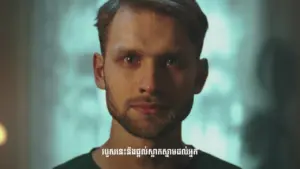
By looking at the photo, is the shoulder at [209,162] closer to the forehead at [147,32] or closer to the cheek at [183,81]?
the cheek at [183,81]

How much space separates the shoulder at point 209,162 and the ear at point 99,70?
0.30m

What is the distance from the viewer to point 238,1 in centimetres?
133

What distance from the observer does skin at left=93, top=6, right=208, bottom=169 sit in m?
1.28

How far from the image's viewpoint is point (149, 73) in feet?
4.19

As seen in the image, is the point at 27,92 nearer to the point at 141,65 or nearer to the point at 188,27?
the point at 141,65

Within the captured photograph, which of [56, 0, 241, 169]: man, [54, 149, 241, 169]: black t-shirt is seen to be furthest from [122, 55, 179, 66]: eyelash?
[54, 149, 241, 169]: black t-shirt

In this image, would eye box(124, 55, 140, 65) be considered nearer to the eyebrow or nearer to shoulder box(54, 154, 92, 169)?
the eyebrow

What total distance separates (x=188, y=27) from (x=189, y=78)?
0.13 meters

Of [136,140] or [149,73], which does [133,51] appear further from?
[136,140]

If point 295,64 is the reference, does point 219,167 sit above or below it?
below

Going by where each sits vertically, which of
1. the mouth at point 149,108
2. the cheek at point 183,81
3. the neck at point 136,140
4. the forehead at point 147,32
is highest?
the forehead at point 147,32

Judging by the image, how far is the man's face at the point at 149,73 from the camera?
1.28m

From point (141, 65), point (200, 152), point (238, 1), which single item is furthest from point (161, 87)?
point (238, 1)

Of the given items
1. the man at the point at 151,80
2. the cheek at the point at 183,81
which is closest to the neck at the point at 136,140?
the man at the point at 151,80
